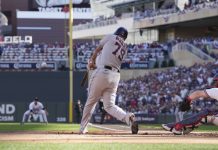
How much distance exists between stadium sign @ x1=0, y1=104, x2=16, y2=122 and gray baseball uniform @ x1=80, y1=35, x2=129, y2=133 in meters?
25.3

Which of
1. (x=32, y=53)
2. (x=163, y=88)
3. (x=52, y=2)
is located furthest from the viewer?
(x=52, y=2)

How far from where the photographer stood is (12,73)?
42.3m

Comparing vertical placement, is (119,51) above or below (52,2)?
below

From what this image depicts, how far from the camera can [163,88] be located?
37.2 m

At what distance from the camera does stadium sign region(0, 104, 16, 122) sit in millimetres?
37719

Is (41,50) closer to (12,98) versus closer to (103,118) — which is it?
(12,98)

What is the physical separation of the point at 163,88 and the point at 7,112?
891cm

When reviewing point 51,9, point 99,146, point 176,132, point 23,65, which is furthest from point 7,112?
point 51,9

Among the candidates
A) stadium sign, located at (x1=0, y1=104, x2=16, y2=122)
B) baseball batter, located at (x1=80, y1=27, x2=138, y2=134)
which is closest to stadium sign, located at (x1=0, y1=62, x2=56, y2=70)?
stadium sign, located at (x1=0, y1=104, x2=16, y2=122)

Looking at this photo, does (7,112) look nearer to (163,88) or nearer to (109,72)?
(163,88)

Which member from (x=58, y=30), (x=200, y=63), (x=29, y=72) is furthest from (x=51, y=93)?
(x=58, y=30)

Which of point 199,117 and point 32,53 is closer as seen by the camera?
point 199,117

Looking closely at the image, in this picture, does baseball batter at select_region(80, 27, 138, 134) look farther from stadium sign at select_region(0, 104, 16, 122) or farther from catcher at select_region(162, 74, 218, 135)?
stadium sign at select_region(0, 104, 16, 122)

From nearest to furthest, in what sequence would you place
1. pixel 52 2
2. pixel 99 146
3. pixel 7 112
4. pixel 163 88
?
pixel 99 146, pixel 163 88, pixel 7 112, pixel 52 2
